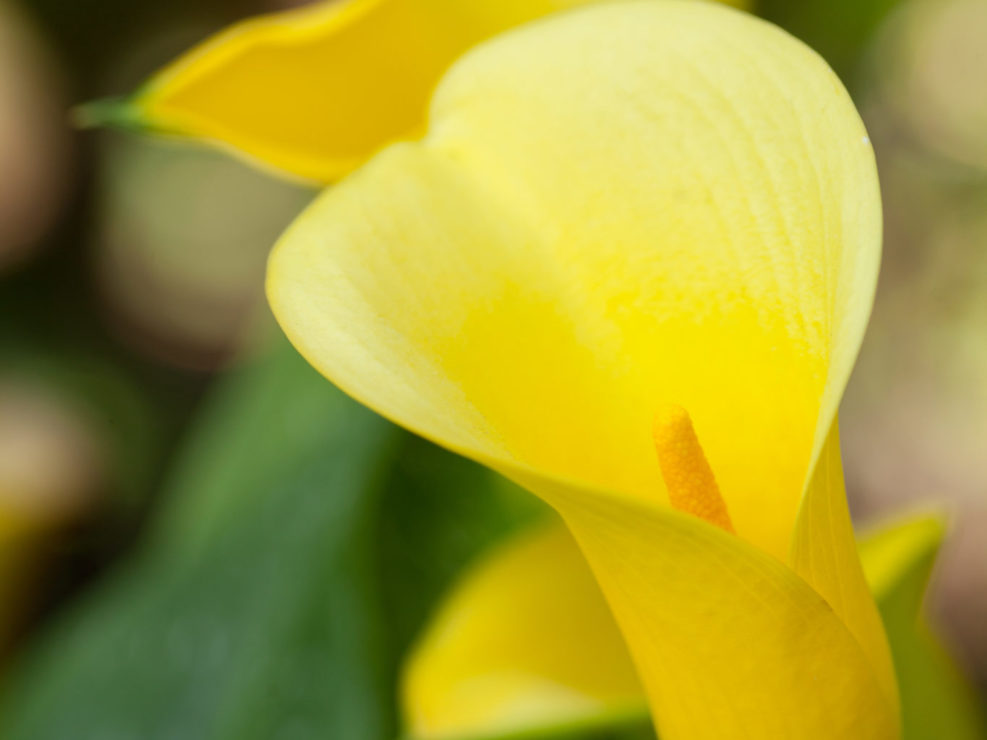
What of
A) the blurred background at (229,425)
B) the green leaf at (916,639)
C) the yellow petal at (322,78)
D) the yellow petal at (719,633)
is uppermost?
the yellow petal at (322,78)

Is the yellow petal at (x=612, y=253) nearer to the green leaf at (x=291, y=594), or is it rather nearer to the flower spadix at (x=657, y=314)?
the flower spadix at (x=657, y=314)

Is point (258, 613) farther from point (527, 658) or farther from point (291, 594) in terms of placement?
point (527, 658)

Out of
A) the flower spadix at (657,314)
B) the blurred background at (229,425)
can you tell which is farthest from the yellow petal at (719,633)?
the blurred background at (229,425)

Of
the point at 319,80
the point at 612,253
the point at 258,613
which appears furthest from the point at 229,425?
the point at 612,253

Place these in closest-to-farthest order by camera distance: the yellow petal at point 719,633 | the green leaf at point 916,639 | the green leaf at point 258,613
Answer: the yellow petal at point 719,633
the green leaf at point 916,639
the green leaf at point 258,613

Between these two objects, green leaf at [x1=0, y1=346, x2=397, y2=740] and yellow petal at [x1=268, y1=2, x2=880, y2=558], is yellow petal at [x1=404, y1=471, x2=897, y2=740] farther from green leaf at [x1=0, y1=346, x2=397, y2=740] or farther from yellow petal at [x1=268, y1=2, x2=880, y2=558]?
green leaf at [x1=0, y1=346, x2=397, y2=740]

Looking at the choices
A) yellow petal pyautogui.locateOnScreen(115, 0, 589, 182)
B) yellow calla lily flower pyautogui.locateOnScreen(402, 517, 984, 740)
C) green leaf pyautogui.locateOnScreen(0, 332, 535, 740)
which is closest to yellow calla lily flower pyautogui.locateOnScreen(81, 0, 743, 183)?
yellow petal pyautogui.locateOnScreen(115, 0, 589, 182)
